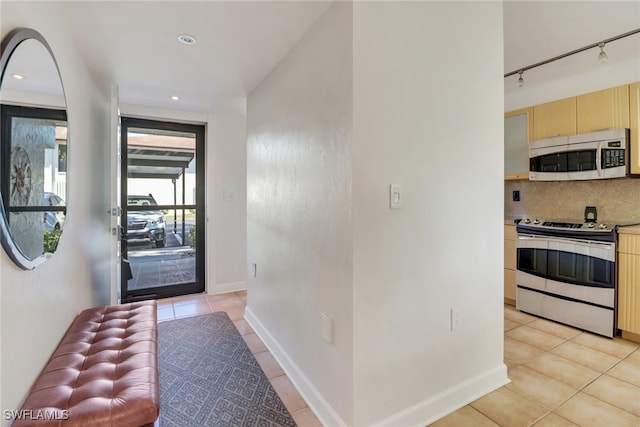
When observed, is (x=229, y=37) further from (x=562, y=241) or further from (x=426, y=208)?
(x=562, y=241)

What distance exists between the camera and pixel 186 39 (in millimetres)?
2049

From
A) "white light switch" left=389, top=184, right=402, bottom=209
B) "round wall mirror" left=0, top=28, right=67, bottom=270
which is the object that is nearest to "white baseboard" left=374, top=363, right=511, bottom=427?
"white light switch" left=389, top=184, right=402, bottom=209

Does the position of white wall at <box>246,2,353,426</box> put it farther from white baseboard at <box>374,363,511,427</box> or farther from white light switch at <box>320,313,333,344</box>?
white baseboard at <box>374,363,511,427</box>

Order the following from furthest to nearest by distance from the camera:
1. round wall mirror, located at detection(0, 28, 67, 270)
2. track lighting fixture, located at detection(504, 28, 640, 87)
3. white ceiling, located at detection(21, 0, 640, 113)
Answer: track lighting fixture, located at detection(504, 28, 640, 87) < white ceiling, located at detection(21, 0, 640, 113) < round wall mirror, located at detection(0, 28, 67, 270)

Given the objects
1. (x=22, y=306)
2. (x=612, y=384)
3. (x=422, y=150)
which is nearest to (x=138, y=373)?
(x=22, y=306)

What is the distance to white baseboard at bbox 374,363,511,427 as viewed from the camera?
163cm

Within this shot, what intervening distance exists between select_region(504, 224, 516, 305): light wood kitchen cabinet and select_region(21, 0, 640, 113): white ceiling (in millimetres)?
1670

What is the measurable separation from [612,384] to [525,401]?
70cm

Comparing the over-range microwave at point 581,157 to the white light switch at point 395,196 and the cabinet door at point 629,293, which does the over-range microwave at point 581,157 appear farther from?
the white light switch at point 395,196

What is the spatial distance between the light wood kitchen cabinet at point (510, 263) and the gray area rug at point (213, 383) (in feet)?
9.28

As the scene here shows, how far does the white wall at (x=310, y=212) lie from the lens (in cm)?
155

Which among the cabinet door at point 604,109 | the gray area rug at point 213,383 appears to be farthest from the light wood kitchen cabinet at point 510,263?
the gray area rug at point 213,383

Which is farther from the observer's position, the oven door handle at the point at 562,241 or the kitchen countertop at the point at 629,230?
the oven door handle at the point at 562,241

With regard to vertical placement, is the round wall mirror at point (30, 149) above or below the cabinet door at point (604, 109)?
below
